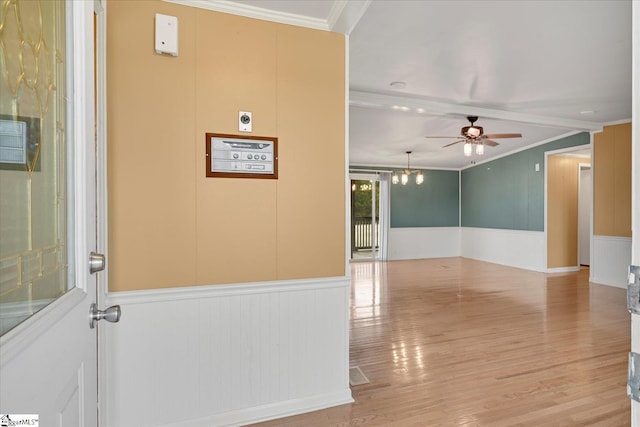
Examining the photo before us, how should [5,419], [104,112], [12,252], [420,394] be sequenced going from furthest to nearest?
[420,394], [104,112], [12,252], [5,419]

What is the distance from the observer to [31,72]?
765mm

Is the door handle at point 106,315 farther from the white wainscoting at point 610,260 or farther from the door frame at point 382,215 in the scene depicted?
the door frame at point 382,215

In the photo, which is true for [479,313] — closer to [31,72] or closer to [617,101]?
[617,101]

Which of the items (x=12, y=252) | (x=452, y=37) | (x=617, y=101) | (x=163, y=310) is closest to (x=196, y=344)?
(x=163, y=310)

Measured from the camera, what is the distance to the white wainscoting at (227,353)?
185cm

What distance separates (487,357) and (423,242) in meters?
6.52

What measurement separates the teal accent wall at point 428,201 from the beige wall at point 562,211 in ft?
9.01

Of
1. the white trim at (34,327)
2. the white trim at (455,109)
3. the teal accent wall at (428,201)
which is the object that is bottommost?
the white trim at (34,327)

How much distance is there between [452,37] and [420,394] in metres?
2.85

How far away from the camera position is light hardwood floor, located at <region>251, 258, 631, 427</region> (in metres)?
2.15

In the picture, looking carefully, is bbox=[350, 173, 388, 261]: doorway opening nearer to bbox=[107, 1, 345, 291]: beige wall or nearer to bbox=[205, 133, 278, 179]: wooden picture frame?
bbox=[107, 1, 345, 291]: beige wall

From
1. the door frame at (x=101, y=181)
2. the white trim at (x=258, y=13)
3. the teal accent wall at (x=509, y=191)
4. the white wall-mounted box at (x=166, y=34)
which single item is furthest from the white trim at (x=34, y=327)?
the teal accent wall at (x=509, y=191)

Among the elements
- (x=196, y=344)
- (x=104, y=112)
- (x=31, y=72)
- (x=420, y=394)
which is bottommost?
(x=420, y=394)

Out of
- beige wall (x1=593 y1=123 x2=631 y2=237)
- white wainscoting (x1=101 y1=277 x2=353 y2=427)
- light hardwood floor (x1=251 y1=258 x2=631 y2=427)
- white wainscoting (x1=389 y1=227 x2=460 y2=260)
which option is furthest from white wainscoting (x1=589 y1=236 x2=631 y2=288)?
white wainscoting (x1=101 y1=277 x2=353 y2=427)
